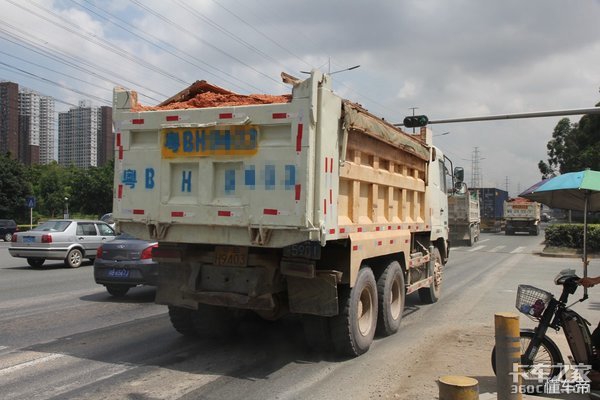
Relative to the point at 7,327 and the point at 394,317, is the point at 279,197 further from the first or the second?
the point at 7,327

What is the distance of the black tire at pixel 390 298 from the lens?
6941mm

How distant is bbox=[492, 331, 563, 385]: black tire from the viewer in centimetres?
502

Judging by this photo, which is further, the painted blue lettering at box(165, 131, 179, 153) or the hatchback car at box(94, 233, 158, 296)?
the hatchback car at box(94, 233, 158, 296)

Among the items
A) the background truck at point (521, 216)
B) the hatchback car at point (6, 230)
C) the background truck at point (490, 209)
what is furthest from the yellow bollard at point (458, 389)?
the background truck at point (490, 209)

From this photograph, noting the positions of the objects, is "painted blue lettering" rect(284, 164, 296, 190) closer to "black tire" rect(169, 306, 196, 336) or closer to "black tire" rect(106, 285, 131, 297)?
"black tire" rect(169, 306, 196, 336)

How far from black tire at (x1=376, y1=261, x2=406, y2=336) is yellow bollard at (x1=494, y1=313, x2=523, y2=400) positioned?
2.50 metres

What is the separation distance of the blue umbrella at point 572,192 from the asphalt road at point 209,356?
6.62ft

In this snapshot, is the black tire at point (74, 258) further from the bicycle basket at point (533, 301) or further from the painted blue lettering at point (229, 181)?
the bicycle basket at point (533, 301)

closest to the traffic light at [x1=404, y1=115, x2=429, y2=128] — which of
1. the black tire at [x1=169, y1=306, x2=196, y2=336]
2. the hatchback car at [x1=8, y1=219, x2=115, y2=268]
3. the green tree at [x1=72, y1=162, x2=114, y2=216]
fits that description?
the hatchback car at [x1=8, y1=219, x2=115, y2=268]

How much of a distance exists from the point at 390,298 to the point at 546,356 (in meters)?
2.39

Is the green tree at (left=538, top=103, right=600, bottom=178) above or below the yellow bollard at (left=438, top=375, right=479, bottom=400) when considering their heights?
above

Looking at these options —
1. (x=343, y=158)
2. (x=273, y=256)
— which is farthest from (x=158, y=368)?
(x=343, y=158)

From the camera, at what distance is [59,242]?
51.4 feet

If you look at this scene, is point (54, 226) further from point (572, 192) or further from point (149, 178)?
point (572, 192)
